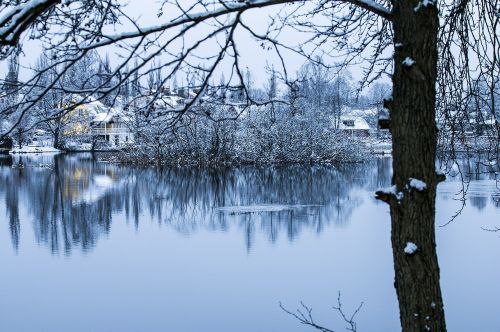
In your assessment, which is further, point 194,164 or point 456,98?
point 194,164

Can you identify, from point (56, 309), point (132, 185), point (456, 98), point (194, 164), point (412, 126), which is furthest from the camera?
point (194, 164)

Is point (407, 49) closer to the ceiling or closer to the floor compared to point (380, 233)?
closer to the ceiling

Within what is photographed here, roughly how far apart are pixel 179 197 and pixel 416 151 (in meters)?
17.7

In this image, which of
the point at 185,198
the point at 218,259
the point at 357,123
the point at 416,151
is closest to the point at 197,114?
the point at 416,151

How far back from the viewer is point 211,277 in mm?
10703

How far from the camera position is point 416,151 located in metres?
2.73

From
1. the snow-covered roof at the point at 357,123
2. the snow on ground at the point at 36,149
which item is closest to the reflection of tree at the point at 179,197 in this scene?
the snow on ground at the point at 36,149

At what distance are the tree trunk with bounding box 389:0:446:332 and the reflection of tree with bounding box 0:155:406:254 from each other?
10.2 meters

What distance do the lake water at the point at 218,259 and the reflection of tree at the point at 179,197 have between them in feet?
0.23

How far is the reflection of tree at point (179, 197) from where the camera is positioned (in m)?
14.9

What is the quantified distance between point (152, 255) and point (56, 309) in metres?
3.39

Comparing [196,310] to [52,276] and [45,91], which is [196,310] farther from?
[45,91]

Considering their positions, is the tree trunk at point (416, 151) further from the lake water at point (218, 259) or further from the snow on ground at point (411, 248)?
the lake water at point (218, 259)

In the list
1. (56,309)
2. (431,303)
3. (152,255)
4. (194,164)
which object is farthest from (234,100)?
(194,164)
